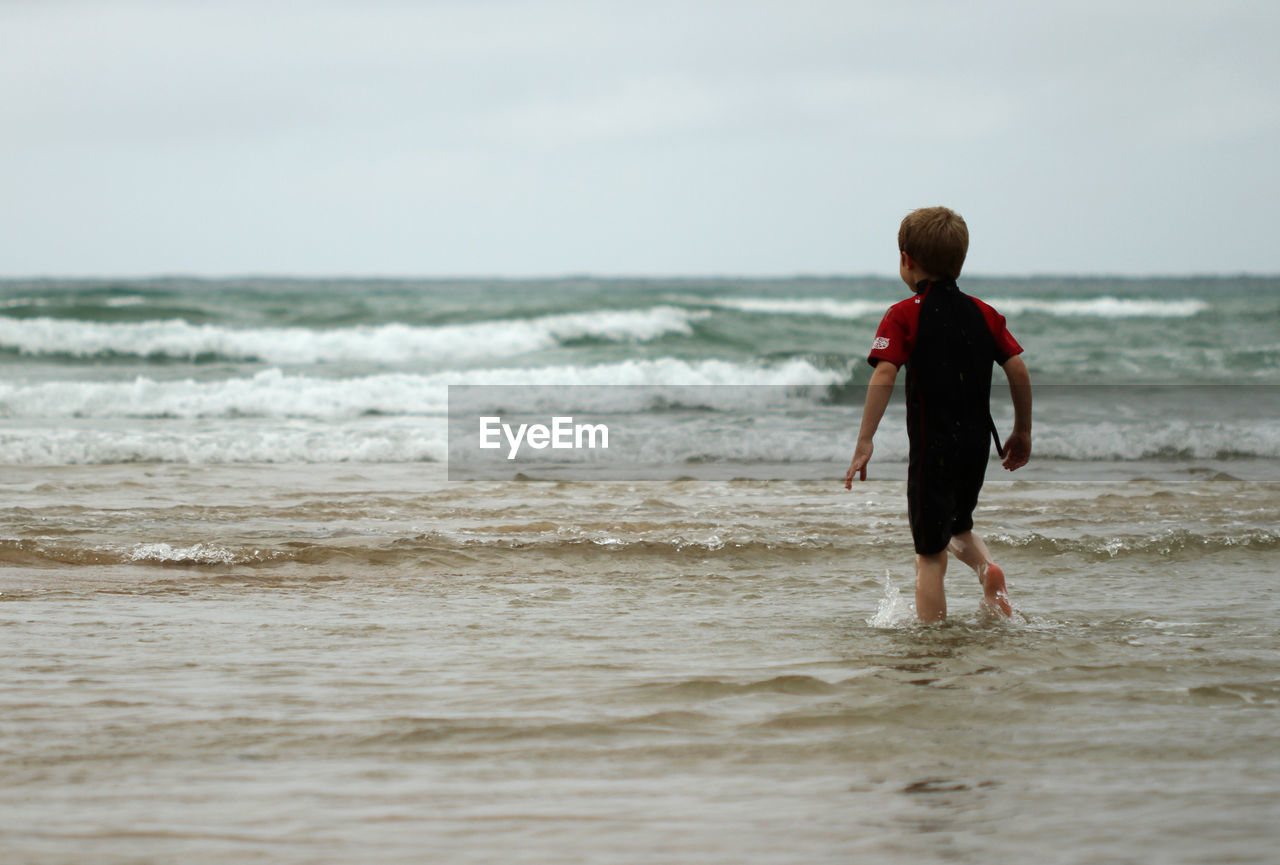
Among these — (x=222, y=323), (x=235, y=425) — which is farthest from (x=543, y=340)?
(x=235, y=425)

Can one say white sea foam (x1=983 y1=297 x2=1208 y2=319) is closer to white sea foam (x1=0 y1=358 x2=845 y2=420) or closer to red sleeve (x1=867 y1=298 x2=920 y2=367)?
white sea foam (x1=0 y1=358 x2=845 y2=420)

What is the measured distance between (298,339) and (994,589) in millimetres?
18859

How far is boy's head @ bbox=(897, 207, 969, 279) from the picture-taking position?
351 centimetres

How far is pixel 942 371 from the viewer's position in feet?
11.7

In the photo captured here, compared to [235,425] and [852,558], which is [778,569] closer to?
[852,558]

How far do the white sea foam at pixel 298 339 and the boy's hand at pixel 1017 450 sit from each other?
16448 mm

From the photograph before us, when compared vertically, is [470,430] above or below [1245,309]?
below

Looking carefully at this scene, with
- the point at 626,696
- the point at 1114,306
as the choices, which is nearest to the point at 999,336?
the point at 626,696

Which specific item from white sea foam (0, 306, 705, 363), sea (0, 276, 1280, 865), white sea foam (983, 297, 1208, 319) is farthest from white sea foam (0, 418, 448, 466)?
white sea foam (983, 297, 1208, 319)

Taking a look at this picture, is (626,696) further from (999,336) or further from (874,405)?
(999,336)

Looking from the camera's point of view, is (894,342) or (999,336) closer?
(894,342)

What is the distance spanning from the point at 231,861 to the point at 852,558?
3653 mm

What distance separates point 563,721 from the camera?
2.71 metres

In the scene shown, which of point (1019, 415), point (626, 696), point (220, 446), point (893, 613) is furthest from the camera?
point (220, 446)
